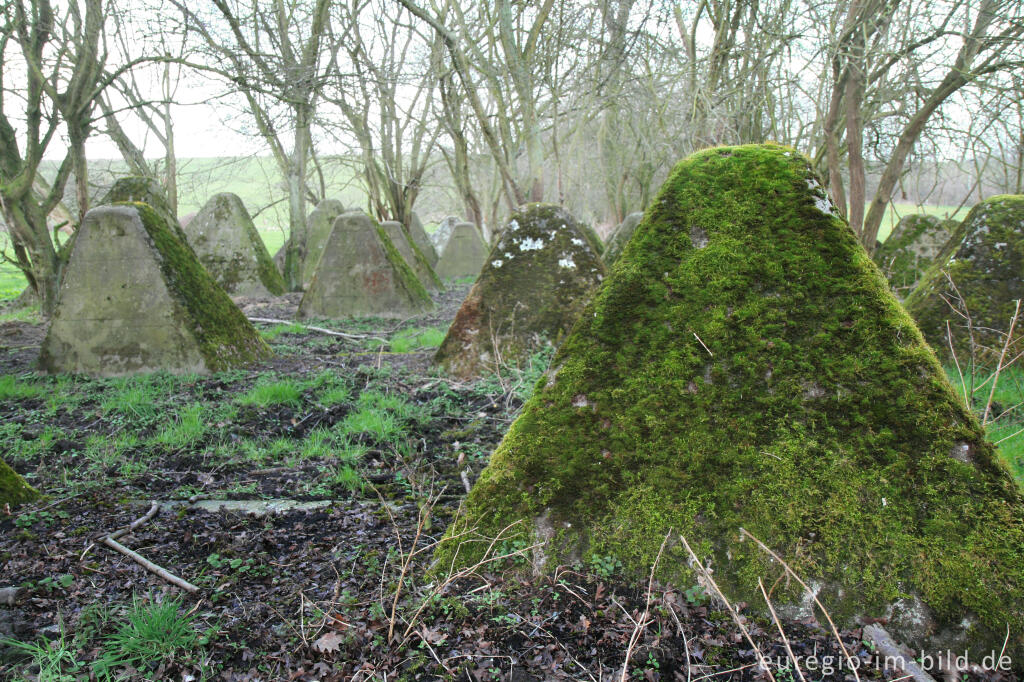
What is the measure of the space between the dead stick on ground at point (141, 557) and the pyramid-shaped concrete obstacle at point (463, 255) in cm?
1650

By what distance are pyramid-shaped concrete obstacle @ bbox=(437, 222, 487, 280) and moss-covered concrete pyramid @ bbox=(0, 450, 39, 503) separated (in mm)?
16285

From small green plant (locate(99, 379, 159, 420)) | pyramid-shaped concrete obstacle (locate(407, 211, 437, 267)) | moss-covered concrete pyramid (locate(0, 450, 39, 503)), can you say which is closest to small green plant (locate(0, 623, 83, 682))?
moss-covered concrete pyramid (locate(0, 450, 39, 503))

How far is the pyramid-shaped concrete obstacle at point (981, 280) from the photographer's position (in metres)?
5.37

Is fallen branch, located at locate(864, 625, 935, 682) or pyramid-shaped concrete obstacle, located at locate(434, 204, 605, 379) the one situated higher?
pyramid-shaped concrete obstacle, located at locate(434, 204, 605, 379)

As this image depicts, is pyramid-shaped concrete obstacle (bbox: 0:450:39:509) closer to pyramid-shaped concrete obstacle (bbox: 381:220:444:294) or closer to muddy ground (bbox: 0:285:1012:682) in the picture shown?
muddy ground (bbox: 0:285:1012:682)

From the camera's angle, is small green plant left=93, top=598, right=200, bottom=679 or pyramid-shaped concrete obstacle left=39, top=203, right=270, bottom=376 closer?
small green plant left=93, top=598, right=200, bottom=679

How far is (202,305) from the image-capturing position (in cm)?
624

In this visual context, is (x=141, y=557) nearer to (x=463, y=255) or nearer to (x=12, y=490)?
(x=12, y=490)

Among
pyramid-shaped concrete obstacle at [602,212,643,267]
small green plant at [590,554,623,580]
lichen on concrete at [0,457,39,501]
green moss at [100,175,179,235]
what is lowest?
small green plant at [590,554,623,580]

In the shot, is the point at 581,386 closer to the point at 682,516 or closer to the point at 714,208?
the point at 682,516

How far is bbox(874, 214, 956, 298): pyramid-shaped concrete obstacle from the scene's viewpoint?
393 inches

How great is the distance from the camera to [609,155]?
21.3 meters

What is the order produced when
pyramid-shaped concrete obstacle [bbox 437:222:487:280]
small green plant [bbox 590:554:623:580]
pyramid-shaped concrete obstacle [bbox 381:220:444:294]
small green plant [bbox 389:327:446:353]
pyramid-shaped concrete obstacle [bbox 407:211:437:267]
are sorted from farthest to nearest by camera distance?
pyramid-shaped concrete obstacle [bbox 437:222:487:280] < pyramid-shaped concrete obstacle [bbox 407:211:437:267] < pyramid-shaped concrete obstacle [bbox 381:220:444:294] < small green plant [bbox 389:327:446:353] < small green plant [bbox 590:554:623:580]

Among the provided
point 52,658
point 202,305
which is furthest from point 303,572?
point 202,305
